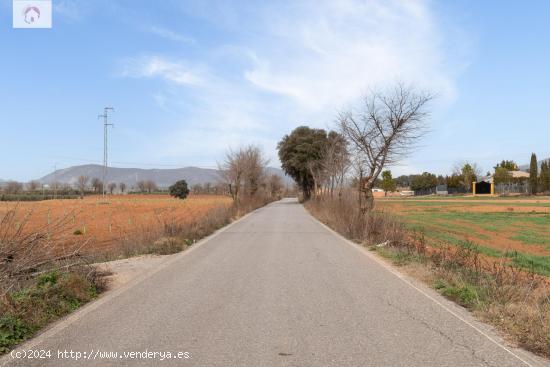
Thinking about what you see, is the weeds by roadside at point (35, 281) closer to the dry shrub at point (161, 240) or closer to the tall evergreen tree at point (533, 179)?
the dry shrub at point (161, 240)

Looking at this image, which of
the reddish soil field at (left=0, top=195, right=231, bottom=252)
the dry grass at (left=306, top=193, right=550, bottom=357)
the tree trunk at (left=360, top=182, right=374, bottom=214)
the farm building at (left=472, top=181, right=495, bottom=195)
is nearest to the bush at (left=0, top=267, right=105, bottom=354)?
the reddish soil field at (left=0, top=195, right=231, bottom=252)

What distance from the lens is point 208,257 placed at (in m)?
14.4

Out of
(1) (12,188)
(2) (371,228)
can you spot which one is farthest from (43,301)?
(1) (12,188)

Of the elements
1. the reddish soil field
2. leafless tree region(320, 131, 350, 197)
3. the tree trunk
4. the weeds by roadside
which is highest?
leafless tree region(320, 131, 350, 197)

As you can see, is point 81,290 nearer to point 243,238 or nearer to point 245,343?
point 245,343

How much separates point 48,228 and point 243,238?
41.6ft

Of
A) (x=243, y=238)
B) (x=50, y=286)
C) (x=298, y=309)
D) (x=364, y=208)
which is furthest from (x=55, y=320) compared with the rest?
(x=364, y=208)

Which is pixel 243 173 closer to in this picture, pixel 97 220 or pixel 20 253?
pixel 97 220

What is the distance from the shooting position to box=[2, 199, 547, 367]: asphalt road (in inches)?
212

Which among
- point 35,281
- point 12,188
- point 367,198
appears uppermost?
point 12,188

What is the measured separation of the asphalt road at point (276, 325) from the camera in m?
5.39

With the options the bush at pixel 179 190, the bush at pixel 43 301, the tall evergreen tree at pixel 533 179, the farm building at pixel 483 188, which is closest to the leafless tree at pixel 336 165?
the bush at pixel 43 301

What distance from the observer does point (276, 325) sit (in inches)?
264

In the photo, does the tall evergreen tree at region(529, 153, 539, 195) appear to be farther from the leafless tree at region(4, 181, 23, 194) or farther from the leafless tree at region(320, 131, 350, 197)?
the leafless tree at region(4, 181, 23, 194)
